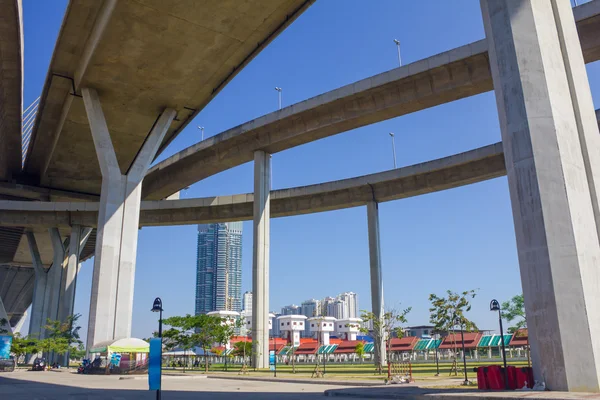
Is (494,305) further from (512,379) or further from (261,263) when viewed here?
(261,263)

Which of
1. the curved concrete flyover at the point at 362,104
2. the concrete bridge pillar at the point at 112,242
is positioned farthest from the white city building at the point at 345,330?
the concrete bridge pillar at the point at 112,242

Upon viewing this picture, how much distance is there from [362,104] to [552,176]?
22.9m

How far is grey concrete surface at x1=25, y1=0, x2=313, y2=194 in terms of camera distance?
25.3 m

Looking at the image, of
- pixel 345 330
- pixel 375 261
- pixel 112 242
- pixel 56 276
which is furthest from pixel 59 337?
pixel 345 330

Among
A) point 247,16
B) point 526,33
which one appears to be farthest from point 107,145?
point 526,33

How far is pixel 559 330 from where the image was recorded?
12.2m

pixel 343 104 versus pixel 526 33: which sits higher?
pixel 343 104

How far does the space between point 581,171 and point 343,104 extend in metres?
23.2

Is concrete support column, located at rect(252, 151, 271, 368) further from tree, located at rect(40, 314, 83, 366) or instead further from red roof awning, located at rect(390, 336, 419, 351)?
red roof awning, located at rect(390, 336, 419, 351)

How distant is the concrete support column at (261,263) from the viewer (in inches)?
1516

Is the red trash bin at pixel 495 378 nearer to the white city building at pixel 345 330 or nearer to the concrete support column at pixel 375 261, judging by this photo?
the concrete support column at pixel 375 261

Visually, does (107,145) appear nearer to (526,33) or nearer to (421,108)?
(421,108)

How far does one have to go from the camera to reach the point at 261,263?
130 feet

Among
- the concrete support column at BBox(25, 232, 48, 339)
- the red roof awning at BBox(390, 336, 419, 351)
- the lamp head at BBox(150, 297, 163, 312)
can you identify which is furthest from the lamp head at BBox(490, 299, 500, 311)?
the concrete support column at BBox(25, 232, 48, 339)
